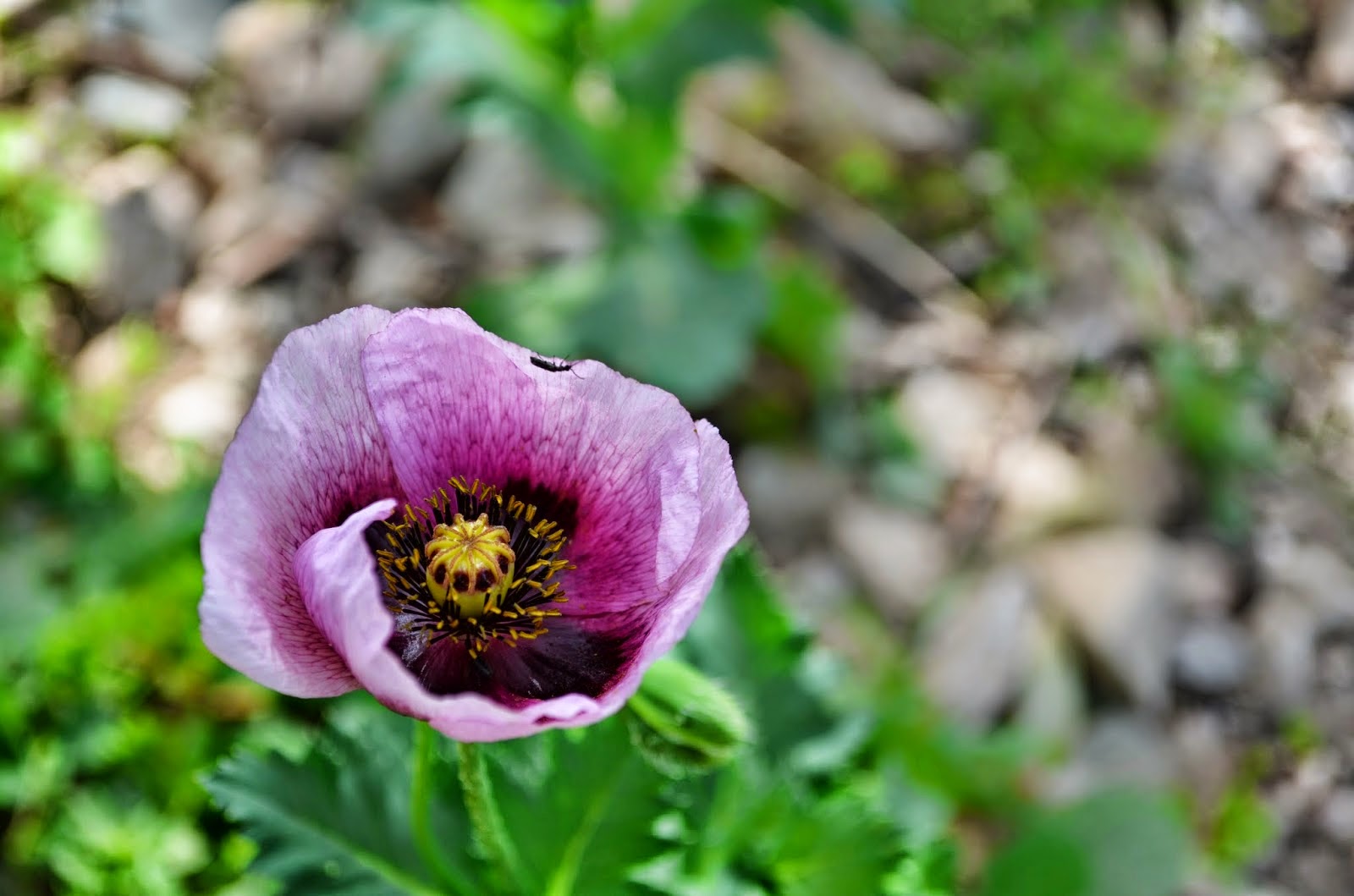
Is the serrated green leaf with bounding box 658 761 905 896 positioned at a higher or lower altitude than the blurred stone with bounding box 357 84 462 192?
higher

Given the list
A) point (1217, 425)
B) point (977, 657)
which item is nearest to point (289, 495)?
point (977, 657)

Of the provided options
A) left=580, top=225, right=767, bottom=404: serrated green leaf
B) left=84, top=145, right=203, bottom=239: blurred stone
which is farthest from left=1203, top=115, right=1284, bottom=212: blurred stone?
left=84, top=145, right=203, bottom=239: blurred stone

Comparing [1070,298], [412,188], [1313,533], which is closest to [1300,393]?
→ [1313,533]

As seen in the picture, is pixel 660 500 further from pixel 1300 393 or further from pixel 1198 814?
pixel 1300 393

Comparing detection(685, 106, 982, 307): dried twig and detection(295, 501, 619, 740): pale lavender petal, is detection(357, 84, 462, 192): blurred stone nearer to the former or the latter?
detection(685, 106, 982, 307): dried twig

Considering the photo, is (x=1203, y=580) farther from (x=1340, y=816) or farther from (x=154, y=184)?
(x=154, y=184)

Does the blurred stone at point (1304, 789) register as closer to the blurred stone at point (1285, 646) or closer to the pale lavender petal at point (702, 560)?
the blurred stone at point (1285, 646)
